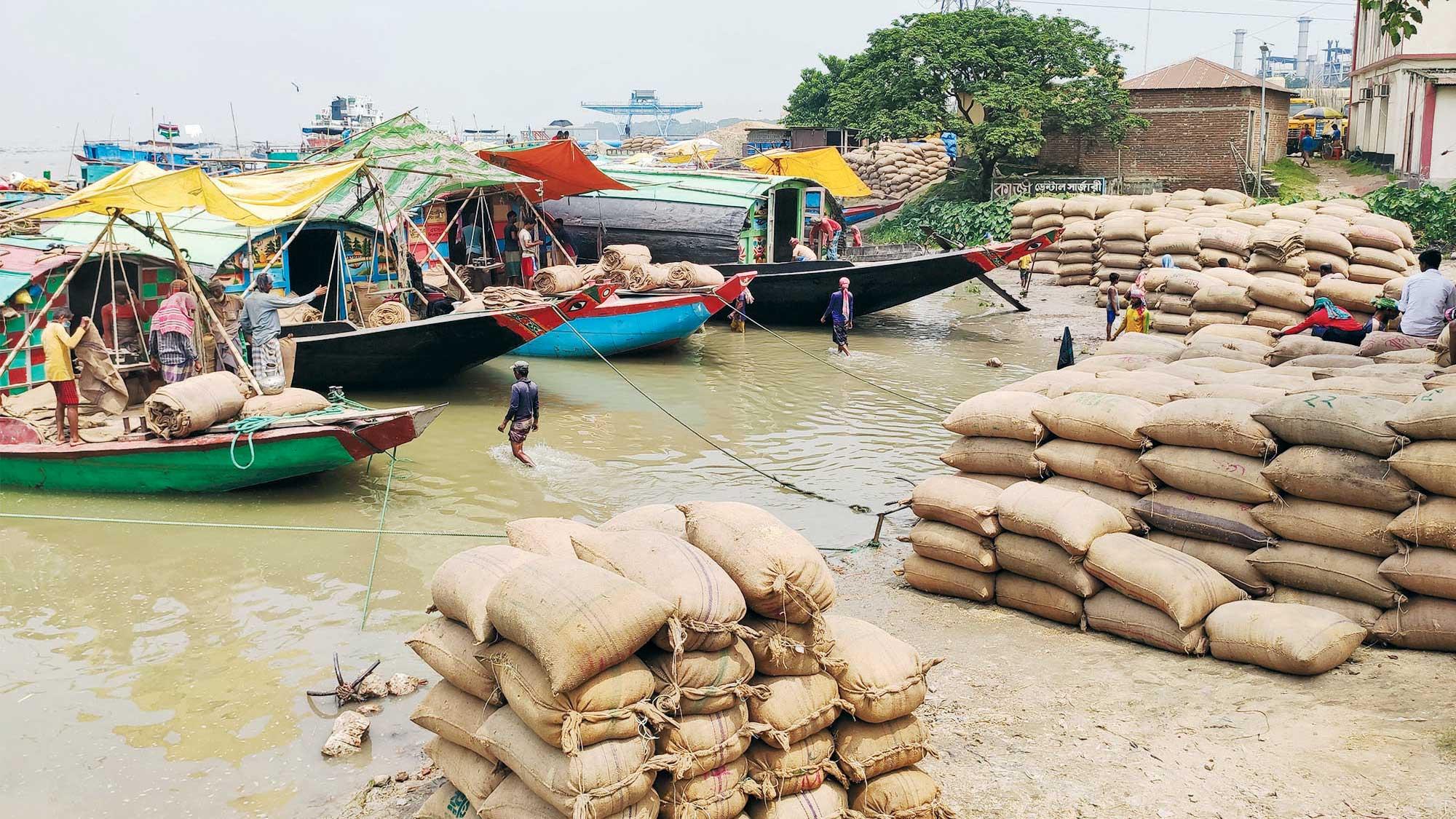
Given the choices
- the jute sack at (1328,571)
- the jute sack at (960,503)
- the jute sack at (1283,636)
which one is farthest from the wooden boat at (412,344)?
the jute sack at (1283,636)

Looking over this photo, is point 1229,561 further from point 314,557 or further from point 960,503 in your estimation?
point 314,557

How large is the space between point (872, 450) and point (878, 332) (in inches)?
313

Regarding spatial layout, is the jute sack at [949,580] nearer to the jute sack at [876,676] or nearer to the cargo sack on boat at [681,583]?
the jute sack at [876,676]

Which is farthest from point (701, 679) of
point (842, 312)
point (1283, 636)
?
point (842, 312)

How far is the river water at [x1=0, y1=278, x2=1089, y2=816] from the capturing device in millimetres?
5285

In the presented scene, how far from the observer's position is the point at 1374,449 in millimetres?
5590

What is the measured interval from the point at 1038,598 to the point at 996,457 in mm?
1056

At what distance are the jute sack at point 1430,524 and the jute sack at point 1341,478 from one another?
8 cm

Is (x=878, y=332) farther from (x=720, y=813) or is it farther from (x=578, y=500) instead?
(x=720, y=813)

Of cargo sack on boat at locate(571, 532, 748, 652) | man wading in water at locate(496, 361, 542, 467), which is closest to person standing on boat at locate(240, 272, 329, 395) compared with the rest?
man wading in water at locate(496, 361, 542, 467)

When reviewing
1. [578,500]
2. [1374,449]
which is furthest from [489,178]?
[1374,449]

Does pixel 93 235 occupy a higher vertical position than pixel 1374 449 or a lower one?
higher

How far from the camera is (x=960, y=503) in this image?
21.6 ft

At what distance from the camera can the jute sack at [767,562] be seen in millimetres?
4000
